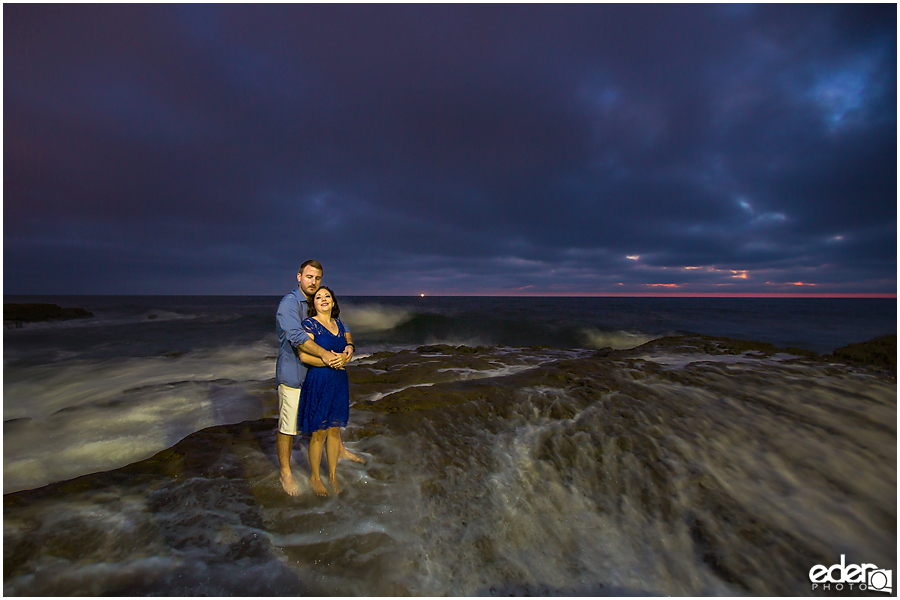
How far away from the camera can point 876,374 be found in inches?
278

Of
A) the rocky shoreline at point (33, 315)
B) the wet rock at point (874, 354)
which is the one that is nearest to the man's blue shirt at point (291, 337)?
the wet rock at point (874, 354)

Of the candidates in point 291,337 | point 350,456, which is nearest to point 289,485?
point 350,456

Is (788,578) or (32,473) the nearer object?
(788,578)

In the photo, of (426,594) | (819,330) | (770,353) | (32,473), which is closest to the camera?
(426,594)

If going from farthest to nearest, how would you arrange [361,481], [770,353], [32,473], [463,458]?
1. [770,353]
2. [32,473]
3. [463,458]
4. [361,481]

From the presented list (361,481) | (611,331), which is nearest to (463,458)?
(361,481)

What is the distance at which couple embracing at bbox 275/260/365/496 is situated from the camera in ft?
10.9

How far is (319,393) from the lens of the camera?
3.39 m

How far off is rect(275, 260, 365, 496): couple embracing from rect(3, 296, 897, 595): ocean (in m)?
0.66

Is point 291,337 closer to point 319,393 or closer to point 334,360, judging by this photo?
point 334,360

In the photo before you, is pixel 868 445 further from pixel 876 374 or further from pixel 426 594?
pixel 426 594

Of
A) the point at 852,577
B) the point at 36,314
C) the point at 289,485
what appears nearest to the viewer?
the point at 852,577

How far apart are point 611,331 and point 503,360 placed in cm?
1490

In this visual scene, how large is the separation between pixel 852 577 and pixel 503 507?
317 cm
